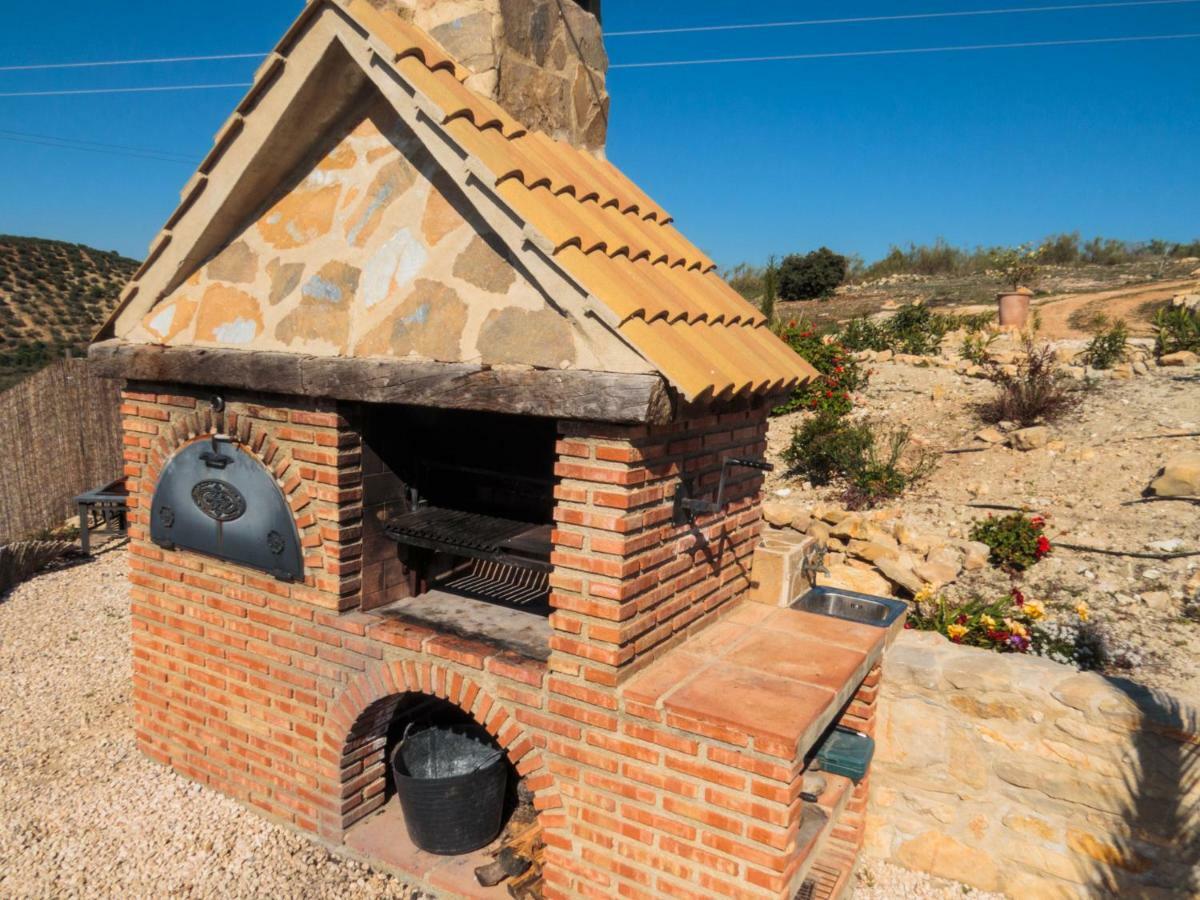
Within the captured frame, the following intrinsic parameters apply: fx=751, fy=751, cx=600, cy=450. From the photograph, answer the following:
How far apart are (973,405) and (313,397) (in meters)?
8.44

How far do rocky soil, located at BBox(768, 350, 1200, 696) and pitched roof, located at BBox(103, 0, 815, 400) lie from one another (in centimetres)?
323

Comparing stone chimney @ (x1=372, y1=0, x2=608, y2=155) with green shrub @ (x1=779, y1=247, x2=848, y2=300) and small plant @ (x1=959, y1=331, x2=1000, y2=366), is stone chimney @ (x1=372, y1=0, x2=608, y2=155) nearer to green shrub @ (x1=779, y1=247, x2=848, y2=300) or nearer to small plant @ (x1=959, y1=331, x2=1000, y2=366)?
small plant @ (x1=959, y1=331, x2=1000, y2=366)

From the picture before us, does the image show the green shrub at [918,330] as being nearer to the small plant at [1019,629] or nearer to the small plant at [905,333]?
the small plant at [905,333]

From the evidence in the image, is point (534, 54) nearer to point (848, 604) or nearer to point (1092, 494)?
point (848, 604)

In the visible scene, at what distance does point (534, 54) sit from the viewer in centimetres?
411

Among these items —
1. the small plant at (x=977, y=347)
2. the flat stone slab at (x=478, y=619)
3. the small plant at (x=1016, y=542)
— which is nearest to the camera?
the flat stone slab at (x=478, y=619)

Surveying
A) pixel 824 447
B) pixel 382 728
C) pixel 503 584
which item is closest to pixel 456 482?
pixel 503 584

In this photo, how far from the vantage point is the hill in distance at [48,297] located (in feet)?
90.3

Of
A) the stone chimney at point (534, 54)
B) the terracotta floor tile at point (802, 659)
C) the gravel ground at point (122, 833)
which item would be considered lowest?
the gravel ground at point (122, 833)

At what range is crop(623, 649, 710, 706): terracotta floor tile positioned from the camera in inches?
124

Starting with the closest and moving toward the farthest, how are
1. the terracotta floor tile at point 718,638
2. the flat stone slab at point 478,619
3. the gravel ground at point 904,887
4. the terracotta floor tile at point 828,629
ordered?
1. the terracotta floor tile at point 718,638
2. the flat stone slab at point 478,619
3. the terracotta floor tile at point 828,629
4. the gravel ground at point 904,887

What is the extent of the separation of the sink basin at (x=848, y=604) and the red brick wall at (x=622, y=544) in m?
1.46

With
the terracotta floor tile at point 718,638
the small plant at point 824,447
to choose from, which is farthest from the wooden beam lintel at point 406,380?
the small plant at point 824,447

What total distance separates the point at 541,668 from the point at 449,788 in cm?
113
